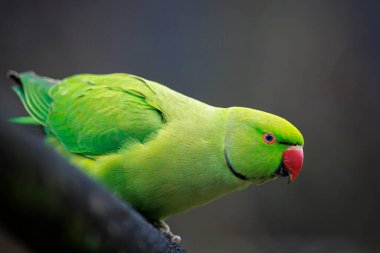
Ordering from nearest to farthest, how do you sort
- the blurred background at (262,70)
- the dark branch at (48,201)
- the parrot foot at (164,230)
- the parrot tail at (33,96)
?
the dark branch at (48,201) → the parrot foot at (164,230) → the parrot tail at (33,96) → the blurred background at (262,70)

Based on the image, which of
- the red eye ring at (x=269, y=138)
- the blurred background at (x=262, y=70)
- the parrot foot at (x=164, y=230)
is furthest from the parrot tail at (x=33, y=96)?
the blurred background at (x=262, y=70)

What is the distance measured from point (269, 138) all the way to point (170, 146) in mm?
458

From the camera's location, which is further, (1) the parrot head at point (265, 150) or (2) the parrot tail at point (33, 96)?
(2) the parrot tail at point (33, 96)

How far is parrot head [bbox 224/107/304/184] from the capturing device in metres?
2.23

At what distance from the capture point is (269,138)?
7.37 ft

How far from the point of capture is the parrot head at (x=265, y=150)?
87.8 inches

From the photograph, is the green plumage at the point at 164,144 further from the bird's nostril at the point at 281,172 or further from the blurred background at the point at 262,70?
the blurred background at the point at 262,70

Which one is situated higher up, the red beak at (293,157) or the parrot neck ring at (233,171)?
the red beak at (293,157)

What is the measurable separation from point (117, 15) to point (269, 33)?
62.5 inches

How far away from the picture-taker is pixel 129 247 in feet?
Result: 3.23

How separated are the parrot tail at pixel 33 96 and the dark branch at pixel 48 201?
6.47ft

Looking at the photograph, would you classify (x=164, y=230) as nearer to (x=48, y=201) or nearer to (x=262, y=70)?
(x=48, y=201)

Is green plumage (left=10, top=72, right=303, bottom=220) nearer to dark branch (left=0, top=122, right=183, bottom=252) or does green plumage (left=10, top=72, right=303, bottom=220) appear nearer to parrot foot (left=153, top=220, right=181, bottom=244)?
parrot foot (left=153, top=220, right=181, bottom=244)

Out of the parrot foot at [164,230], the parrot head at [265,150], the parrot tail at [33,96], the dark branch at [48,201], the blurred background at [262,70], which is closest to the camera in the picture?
the dark branch at [48,201]
